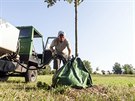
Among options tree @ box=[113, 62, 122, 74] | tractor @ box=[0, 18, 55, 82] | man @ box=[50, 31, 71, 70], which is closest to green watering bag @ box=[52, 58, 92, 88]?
man @ box=[50, 31, 71, 70]

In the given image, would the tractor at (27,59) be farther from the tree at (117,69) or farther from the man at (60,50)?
the tree at (117,69)

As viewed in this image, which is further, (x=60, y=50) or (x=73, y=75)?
(x=60, y=50)

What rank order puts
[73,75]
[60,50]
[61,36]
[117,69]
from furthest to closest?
[117,69] → [60,50] → [61,36] → [73,75]

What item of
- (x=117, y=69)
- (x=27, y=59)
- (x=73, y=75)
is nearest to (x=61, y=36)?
(x=73, y=75)

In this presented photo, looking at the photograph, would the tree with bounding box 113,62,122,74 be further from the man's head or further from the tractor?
the man's head

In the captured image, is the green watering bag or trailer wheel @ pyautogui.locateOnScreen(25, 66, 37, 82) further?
trailer wheel @ pyautogui.locateOnScreen(25, 66, 37, 82)

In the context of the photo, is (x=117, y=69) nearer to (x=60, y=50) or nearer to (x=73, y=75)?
(x=60, y=50)

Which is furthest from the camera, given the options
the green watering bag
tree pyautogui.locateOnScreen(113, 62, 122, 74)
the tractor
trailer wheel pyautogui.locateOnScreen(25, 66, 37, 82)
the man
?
tree pyautogui.locateOnScreen(113, 62, 122, 74)

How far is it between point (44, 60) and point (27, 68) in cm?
126

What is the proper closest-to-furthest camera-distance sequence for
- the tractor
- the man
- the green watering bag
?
the green watering bag
the man
the tractor

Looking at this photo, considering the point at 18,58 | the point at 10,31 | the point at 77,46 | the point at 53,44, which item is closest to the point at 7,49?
the point at 10,31

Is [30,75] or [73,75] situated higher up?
[30,75]

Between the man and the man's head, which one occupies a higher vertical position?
the man's head

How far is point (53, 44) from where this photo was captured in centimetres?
1015
